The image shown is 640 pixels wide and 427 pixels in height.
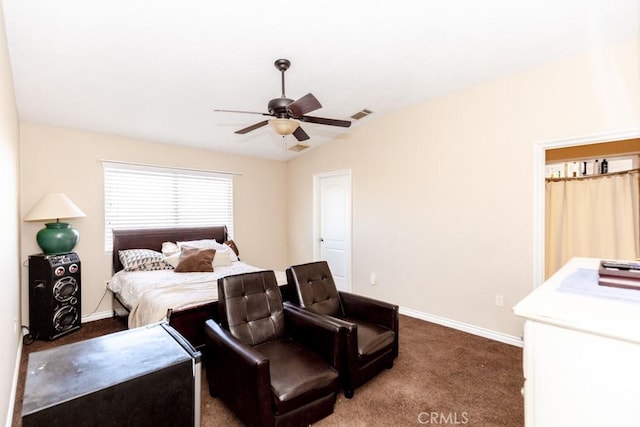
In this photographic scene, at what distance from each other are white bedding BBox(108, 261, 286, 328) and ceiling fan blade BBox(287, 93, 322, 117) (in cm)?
179

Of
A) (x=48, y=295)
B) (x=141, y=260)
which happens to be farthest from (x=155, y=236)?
(x=48, y=295)

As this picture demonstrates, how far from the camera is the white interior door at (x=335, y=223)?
15.9ft

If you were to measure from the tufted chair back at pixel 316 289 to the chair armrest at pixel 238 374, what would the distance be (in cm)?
82

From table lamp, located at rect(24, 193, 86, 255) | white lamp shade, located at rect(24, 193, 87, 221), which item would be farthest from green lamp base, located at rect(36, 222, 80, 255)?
white lamp shade, located at rect(24, 193, 87, 221)

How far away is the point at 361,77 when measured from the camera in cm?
304

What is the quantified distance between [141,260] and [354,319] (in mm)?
2766

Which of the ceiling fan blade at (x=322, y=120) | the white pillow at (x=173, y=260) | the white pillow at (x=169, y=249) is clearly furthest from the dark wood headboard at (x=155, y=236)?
the ceiling fan blade at (x=322, y=120)

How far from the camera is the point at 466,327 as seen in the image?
11.4 feet

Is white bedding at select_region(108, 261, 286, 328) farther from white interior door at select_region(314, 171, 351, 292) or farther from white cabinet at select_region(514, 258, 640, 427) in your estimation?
white cabinet at select_region(514, 258, 640, 427)

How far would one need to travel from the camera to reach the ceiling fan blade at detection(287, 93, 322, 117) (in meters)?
2.18

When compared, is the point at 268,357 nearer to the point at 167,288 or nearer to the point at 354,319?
the point at 354,319

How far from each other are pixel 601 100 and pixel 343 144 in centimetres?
303

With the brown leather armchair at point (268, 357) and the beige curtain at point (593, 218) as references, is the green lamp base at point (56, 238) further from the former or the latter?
the beige curtain at point (593, 218)

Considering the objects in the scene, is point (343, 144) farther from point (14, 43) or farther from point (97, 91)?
point (14, 43)
